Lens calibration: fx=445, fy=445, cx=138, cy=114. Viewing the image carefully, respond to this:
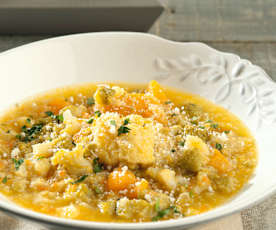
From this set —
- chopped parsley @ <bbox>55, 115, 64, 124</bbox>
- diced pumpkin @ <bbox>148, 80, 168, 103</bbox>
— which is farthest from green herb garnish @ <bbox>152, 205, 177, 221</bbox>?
diced pumpkin @ <bbox>148, 80, 168, 103</bbox>

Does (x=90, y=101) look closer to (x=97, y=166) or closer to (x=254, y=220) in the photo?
(x=97, y=166)

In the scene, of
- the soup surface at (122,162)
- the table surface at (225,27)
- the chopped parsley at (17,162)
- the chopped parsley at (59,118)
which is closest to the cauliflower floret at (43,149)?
the soup surface at (122,162)

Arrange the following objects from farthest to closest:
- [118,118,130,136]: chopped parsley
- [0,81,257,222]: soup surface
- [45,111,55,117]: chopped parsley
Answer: [45,111,55,117]: chopped parsley
[118,118,130,136]: chopped parsley
[0,81,257,222]: soup surface

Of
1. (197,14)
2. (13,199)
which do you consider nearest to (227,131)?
(13,199)

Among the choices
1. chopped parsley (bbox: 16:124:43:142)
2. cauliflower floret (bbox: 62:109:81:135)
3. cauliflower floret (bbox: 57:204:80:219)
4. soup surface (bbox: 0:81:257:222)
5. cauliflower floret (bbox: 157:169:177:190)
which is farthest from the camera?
chopped parsley (bbox: 16:124:43:142)

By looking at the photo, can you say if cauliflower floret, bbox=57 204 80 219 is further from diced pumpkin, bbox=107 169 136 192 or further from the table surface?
the table surface

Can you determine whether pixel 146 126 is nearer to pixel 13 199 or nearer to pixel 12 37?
pixel 13 199

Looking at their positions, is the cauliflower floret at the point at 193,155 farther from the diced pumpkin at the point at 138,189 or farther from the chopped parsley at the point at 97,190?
the chopped parsley at the point at 97,190
